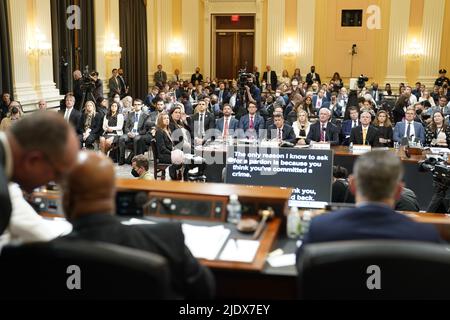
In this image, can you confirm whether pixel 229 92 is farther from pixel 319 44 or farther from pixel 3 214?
pixel 3 214

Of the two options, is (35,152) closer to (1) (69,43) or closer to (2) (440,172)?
(2) (440,172)

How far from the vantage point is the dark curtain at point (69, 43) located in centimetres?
1182

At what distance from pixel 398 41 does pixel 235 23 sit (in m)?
5.88

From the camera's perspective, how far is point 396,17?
18.2 m

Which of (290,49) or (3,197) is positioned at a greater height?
(290,49)

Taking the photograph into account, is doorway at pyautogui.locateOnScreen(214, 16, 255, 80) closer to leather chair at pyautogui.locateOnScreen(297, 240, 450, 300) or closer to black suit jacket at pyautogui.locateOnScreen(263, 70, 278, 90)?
black suit jacket at pyautogui.locateOnScreen(263, 70, 278, 90)

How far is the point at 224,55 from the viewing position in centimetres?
2055

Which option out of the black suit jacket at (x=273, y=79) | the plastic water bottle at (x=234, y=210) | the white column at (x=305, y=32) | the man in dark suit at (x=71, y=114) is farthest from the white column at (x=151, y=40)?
the plastic water bottle at (x=234, y=210)

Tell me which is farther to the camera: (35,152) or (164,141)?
(164,141)

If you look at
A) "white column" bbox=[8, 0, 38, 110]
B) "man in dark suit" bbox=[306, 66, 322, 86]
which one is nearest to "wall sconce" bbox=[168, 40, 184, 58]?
"man in dark suit" bbox=[306, 66, 322, 86]

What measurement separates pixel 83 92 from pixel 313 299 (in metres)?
10.8

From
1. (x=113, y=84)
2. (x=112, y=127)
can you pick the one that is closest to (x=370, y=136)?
(x=112, y=127)

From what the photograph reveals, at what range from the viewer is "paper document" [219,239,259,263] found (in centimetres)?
255

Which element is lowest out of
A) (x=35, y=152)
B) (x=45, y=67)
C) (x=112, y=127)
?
(x=112, y=127)
